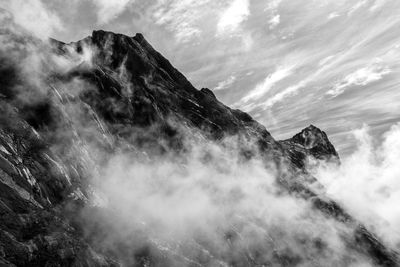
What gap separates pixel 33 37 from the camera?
8744 centimetres

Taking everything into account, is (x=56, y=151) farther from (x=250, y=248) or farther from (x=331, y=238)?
(x=331, y=238)

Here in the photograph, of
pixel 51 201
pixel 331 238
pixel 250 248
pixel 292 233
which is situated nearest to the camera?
pixel 51 201

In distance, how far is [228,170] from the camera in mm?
134875

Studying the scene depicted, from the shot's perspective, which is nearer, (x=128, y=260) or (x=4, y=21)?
(x=128, y=260)

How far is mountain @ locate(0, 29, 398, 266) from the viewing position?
5522 cm

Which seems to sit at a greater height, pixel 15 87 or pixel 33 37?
pixel 33 37

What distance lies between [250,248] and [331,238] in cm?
5112

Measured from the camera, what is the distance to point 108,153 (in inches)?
3514

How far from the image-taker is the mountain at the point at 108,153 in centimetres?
5522

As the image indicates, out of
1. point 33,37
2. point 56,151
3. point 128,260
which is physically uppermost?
point 33,37

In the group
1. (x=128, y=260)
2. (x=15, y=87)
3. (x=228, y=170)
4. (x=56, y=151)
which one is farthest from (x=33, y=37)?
(x=228, y=170)

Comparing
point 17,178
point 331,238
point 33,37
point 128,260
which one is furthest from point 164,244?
point 331,238

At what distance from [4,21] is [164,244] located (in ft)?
189

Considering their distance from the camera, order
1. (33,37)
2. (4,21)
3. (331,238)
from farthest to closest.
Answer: (331,238), (33,37), (4,21)
